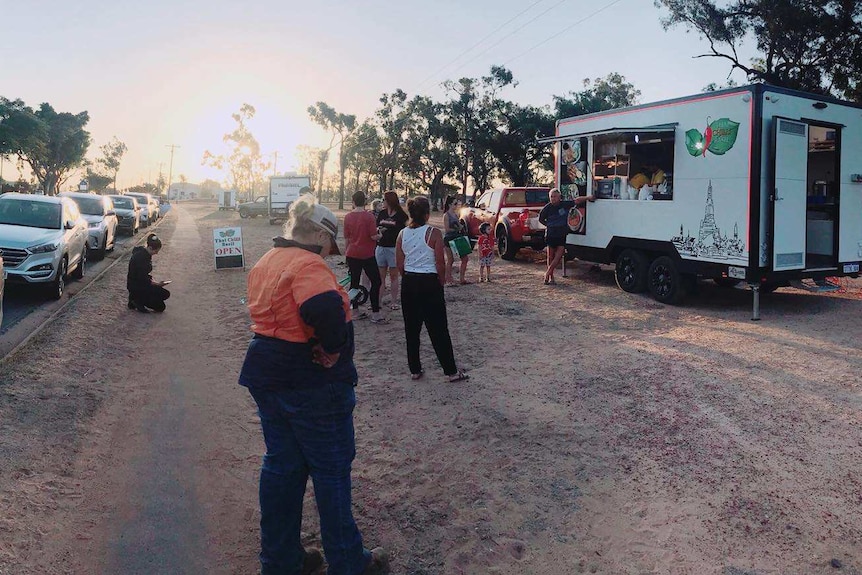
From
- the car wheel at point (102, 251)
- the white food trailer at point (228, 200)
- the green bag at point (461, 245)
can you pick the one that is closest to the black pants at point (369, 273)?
the green bag at point (461, 245)

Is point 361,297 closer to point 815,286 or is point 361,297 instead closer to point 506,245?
point 815,286

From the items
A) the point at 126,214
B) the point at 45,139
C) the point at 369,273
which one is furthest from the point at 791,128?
the point at 45,139

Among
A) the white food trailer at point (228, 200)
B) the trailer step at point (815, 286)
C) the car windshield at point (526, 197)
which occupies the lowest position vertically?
the trailer step at point (815, 286)

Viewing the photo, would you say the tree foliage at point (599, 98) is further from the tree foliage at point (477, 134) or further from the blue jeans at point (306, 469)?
the blue jeans at point (306, 469)

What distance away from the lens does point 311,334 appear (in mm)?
3143

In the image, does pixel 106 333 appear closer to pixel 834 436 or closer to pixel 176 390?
pixel 176 390

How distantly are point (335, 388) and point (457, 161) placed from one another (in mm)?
38814

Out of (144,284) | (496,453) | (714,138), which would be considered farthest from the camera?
(144,284)

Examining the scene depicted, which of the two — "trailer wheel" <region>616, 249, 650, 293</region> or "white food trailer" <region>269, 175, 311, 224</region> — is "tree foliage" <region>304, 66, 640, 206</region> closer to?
"white food trailer" <region>269, 175, 311, 224</region>

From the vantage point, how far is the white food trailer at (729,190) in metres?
9.03

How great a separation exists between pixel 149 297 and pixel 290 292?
8.02 m

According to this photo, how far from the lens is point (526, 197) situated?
17672 mm

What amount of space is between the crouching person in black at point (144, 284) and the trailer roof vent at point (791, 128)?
8731mm

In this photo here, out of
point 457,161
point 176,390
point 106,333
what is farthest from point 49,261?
point 457,161
